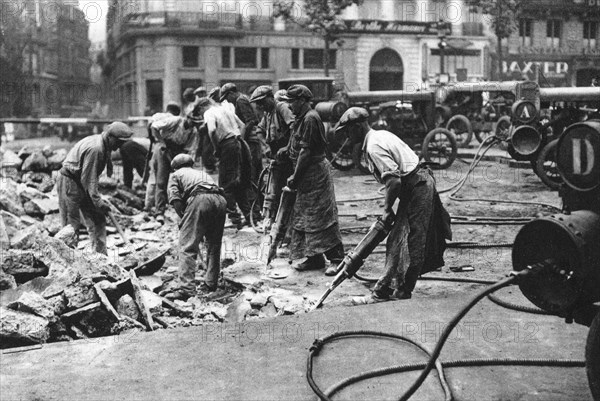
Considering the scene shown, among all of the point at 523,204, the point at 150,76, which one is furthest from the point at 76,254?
the point at 150,76

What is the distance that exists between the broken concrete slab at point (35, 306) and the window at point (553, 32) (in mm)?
36808

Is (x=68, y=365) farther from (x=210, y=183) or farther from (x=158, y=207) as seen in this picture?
(x=158, y=207)

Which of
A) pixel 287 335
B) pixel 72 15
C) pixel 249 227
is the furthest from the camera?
pixel 72 15

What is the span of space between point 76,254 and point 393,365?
3.96 m

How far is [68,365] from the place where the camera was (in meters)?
4.21

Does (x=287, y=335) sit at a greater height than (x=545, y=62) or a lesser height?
lesser

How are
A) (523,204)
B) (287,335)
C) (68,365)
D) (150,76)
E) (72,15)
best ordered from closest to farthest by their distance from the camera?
(68,365) → (287,335) → (523,204) → (150,76) → (72,15)

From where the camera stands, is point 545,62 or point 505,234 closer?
point 505,234

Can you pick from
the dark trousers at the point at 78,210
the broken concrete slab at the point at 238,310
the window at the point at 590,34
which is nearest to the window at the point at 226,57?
the window at the point at 590,34

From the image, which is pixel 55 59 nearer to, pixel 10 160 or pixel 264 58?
pixel 264 58

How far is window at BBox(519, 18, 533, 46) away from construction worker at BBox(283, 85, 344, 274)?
111 ft

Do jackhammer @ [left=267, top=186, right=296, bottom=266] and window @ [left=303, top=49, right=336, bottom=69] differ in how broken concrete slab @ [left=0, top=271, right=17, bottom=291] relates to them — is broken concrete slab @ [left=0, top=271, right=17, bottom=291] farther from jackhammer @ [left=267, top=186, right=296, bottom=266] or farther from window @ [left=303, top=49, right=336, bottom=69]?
window @ [left=303, top=49, right=336, bottom=69]

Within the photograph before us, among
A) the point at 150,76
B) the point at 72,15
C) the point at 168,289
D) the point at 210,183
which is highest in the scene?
the point at 72,15

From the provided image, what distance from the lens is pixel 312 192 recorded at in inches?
278
